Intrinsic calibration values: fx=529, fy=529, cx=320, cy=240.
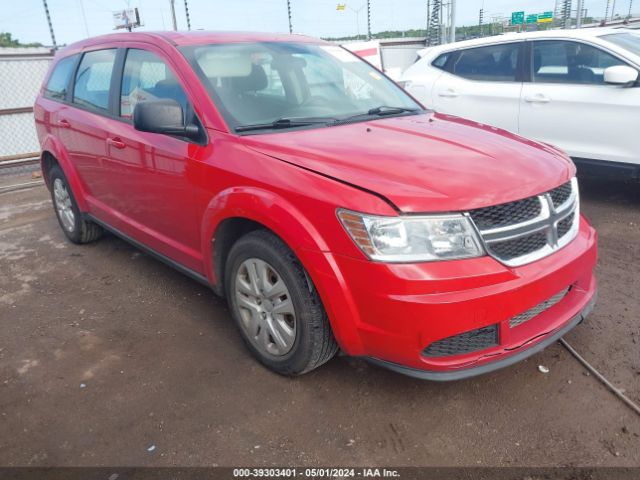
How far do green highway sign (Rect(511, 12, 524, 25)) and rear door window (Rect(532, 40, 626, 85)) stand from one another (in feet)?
121

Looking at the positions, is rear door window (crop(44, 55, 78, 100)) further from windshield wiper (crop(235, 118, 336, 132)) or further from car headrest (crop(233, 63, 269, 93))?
windshield wiper (crop(235, 118, 336, 132))

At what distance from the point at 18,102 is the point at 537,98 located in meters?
8.72

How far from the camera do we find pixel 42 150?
16.2ft

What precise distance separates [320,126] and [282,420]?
151cm

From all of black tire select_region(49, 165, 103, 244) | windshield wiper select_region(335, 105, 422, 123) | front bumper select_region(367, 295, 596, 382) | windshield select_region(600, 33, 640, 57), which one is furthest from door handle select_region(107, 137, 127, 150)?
windshield select_region(600, 33, 640, 57)

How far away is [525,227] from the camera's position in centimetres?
223

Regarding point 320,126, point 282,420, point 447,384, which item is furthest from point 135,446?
point 320,126

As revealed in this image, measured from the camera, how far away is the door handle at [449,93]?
19.9 ft

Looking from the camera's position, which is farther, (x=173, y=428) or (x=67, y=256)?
(x=67, y=256)

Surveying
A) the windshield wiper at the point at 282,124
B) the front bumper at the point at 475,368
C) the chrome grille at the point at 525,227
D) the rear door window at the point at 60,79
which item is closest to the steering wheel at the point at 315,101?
the windshield wiper at the point at 282,124

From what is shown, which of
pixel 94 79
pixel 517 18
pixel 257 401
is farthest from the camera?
pixel 517 18

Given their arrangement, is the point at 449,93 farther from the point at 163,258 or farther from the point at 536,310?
the point at 536,310

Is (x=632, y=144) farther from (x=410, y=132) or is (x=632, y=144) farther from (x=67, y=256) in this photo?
(x=67, y=256)

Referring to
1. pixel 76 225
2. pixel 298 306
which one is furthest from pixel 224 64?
pixel 76 225
